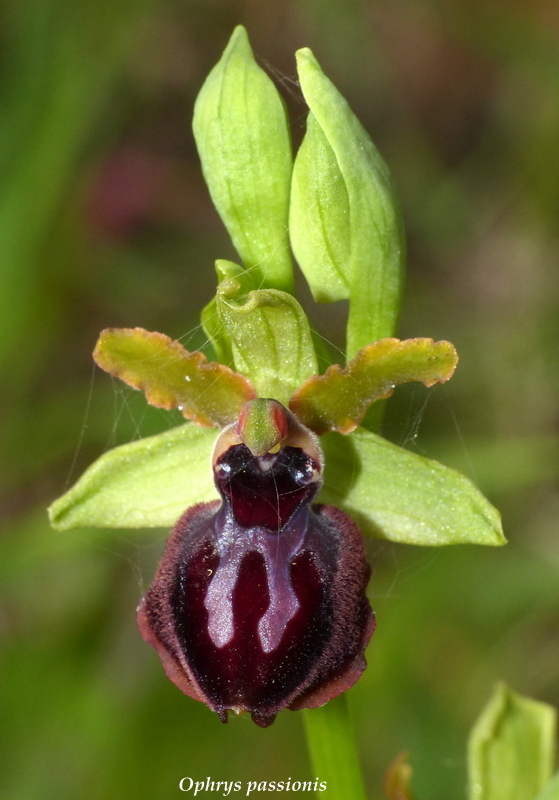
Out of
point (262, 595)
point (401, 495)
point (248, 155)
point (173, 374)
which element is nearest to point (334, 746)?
point (262, 595)

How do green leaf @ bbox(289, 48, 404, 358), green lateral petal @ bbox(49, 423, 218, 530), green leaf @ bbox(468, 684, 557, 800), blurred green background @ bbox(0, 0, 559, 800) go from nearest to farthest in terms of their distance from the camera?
green leaf @ bbox(289, 48, 404, 358), green lateral petal @ bbox(49, 423, 218, 530), green leaf @ bbox(468, 684, 557, 800), blurred green background @ bbox(0, 0, 559, 800)

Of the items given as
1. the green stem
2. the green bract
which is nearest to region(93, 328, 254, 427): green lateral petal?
the green bract

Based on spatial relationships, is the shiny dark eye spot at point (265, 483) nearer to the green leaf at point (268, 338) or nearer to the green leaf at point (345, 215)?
the green leaf at point (268, 338)

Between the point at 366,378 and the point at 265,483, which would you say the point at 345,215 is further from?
→ the point at 265,483

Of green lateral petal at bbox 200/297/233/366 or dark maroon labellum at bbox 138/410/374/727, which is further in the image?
green lateral petal at bbox 200/297/233/366

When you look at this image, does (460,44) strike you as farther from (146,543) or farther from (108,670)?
(108,670)

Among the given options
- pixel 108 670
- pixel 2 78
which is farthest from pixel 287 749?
pixel 2 78

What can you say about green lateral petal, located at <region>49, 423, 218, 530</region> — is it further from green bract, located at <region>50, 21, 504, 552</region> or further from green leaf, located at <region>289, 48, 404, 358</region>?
green leaf, located at <region>289, 48, 404, 358</region>
